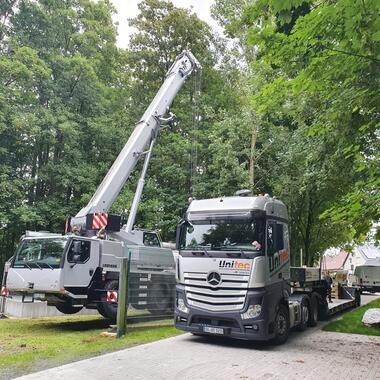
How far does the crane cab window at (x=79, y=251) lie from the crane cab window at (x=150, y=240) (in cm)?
282

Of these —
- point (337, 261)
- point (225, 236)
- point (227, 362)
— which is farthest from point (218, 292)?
point (337, 261)

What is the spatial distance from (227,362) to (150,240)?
713 cm

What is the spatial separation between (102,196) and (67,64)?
1363 cm

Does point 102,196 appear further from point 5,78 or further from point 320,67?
point 5,78

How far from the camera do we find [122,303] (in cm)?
974

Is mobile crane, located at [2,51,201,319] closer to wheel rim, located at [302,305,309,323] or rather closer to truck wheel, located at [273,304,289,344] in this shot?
truck wheel, located at [273,304,289,344]

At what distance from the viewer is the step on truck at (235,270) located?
8.24 m

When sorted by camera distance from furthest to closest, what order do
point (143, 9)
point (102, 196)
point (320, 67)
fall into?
point (143, 9) < point (102, 196) < point (320, 67)

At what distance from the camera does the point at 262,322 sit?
815 cm

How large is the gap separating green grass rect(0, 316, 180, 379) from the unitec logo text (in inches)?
95.9

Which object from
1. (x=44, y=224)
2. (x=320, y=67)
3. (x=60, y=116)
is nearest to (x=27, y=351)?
(x=320, y=67)

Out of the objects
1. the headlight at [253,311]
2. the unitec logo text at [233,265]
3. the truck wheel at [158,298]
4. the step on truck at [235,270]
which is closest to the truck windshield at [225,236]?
the step on truck at [235,270]

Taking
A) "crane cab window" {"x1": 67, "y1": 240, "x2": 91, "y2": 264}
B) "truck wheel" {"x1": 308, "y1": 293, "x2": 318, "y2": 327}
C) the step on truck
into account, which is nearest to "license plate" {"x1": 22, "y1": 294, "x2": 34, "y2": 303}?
"crane cab window" {"x1": 67, "y1": 240, "x2": 91, "y2": 264}

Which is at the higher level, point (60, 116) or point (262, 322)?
point (60, 116)
